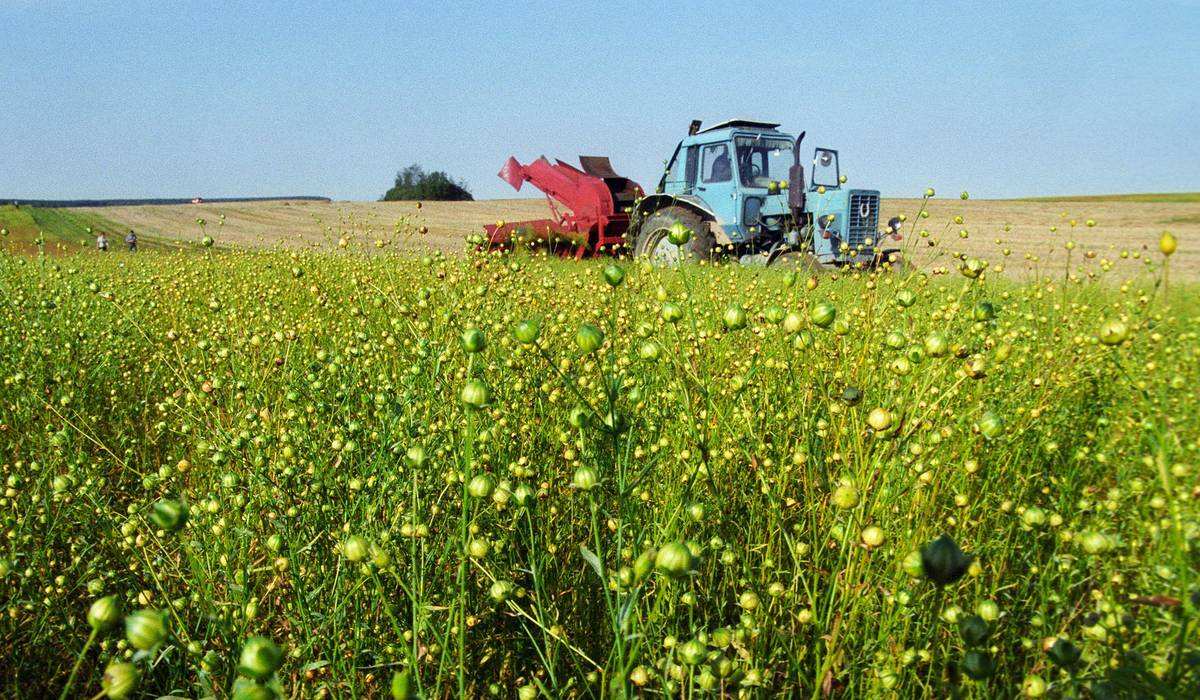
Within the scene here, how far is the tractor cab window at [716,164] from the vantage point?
8.88m

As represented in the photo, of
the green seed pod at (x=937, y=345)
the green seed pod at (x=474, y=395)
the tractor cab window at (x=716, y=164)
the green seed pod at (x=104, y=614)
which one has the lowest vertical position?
the green seed pod at (x=104, y=614)

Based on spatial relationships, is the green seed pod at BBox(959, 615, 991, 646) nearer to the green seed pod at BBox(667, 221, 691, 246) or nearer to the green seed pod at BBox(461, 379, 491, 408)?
the green seed pod at BBox(461, 379, 491, 408)

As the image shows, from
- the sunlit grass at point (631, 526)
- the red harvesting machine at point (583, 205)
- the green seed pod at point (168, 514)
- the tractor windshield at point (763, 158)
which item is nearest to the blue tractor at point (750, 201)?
the tractor windshield at point (763, 158)

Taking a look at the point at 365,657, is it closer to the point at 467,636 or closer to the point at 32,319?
the point at 467,636

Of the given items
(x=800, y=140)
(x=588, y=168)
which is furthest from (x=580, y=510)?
(x=588, y=168)

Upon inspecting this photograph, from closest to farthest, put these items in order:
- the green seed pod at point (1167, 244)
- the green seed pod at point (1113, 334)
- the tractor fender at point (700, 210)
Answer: the green seed pod at point (1167, 244), the green seed pod at point (1113, 334), the tractor fender at point (700, 210)

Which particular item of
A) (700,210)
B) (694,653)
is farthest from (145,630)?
(700,210)

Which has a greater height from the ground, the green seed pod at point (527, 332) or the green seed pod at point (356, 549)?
the green seed pod at point (527, 332)

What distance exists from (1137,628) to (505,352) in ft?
6.66

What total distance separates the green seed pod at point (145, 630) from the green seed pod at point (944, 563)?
34.6 inches

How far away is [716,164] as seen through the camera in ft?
29.7

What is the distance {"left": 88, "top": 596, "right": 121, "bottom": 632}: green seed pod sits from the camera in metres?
0.75

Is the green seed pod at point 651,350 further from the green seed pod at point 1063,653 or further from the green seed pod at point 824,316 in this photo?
the green seed pod at point 1063,653

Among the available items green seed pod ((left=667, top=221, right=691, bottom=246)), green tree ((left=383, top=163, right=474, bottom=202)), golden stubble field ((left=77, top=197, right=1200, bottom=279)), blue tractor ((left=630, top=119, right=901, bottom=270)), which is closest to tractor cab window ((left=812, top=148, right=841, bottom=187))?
blue tractor ((left=630, top=119, right=901, bottom=270))
